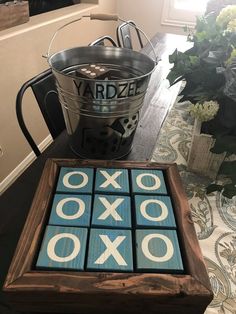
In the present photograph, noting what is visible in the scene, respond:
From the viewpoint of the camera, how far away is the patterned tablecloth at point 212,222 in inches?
19.4

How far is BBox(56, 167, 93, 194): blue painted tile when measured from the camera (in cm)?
53

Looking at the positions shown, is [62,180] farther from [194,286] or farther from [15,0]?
[15,0]

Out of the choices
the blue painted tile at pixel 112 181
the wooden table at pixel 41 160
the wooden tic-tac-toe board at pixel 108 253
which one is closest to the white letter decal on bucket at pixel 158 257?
→ the wooden tic-tac-toe board at pixel 108 253

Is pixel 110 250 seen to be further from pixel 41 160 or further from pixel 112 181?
pixel 41 160

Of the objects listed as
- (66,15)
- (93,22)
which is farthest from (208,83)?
(93,22)

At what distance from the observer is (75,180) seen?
551mm

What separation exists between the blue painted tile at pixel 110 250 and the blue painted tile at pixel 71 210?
3 centimetres

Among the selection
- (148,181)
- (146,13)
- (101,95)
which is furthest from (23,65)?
(146,13)

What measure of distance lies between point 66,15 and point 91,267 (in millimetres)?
1811

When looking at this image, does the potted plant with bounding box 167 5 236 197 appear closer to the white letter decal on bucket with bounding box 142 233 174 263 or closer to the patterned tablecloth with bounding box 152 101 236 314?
the patterned tablecloth with bounding box 152 101 236 314

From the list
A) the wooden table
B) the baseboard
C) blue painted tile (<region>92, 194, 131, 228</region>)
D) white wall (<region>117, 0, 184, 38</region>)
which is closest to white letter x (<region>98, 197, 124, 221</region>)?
blue painted tile (<region>92, 194, 131, 228</region>)

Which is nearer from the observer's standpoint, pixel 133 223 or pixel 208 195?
pixel 133 223

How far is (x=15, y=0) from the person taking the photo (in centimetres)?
146

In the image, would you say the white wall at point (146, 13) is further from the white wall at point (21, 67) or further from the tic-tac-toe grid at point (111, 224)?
the tic-tac-toe grid at point (111, 224)
